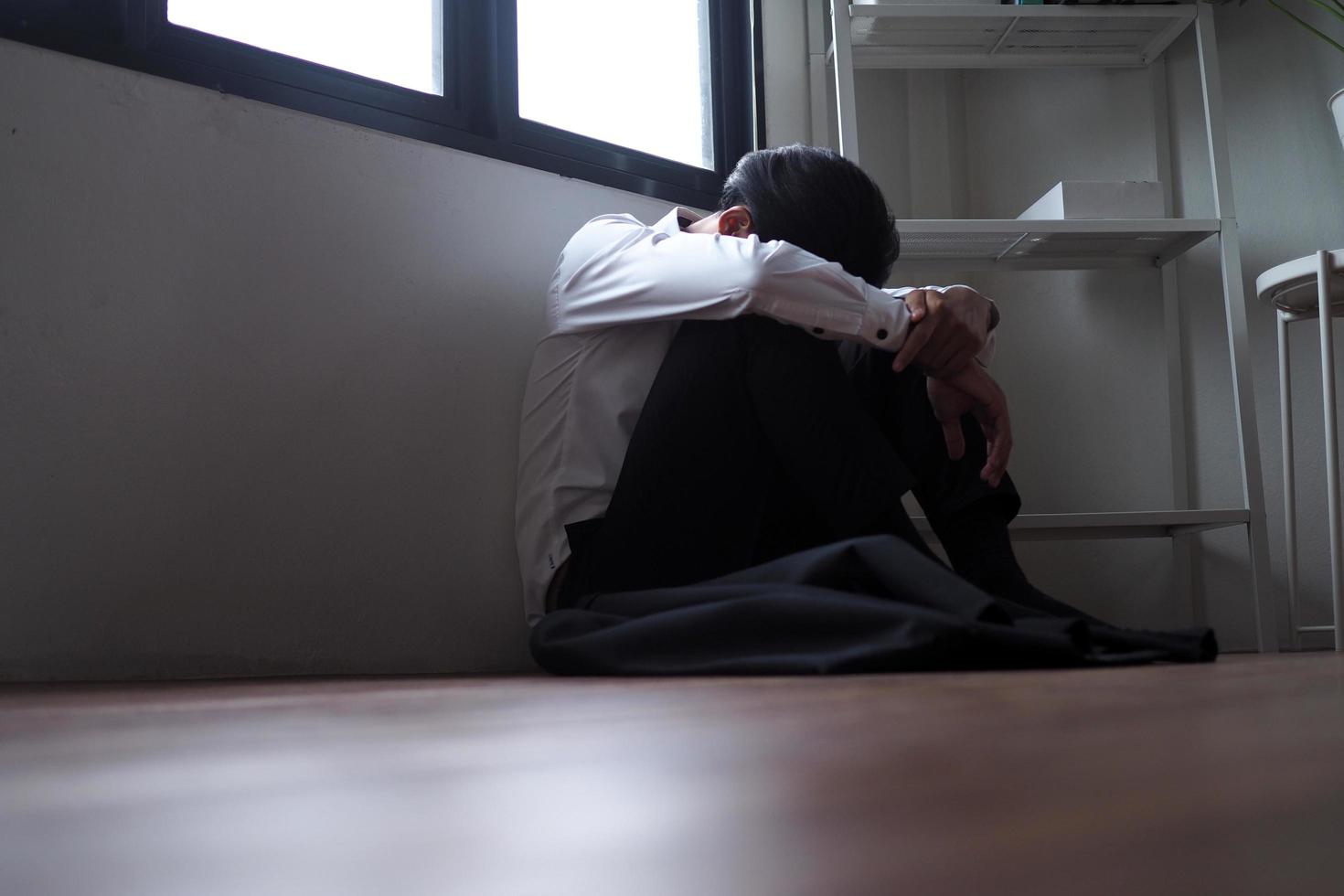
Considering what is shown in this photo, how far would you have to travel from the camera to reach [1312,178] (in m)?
1.88

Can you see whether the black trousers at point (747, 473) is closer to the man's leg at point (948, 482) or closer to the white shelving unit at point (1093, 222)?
the man's leg at point (948, 482)

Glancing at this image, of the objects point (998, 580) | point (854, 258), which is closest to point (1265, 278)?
point (854, 258)

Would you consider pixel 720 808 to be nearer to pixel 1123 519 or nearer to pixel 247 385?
pixel 247 385

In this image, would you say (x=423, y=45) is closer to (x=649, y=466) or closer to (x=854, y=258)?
(x=854, y=258)

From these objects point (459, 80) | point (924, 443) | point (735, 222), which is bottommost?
point (924, 443)

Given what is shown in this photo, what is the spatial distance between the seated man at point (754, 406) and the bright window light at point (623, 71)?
474mm

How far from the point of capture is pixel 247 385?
1.26 metres

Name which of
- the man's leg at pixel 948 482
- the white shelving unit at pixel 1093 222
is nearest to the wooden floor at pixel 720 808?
the man's leg at pixel 948 482

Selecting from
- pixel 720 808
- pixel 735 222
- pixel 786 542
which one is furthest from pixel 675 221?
pixel 720 808

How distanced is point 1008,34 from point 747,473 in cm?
114

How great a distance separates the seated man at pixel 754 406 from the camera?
1.10 m

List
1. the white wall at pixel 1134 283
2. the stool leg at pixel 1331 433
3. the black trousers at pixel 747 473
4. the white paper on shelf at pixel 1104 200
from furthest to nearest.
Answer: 1. the white wall at pixel 1134 283
2. the white paper on shelf at pixel 1104 200
3. the stool leg at pixel 1331 433
4. the black trousers at pixel 747 473

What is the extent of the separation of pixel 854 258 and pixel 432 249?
1.82 ft

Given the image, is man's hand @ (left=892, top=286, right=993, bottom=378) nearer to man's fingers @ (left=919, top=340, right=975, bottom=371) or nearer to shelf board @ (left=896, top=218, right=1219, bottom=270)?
man's fingers @ (left=919, top=340, right=975, bottom=371)
